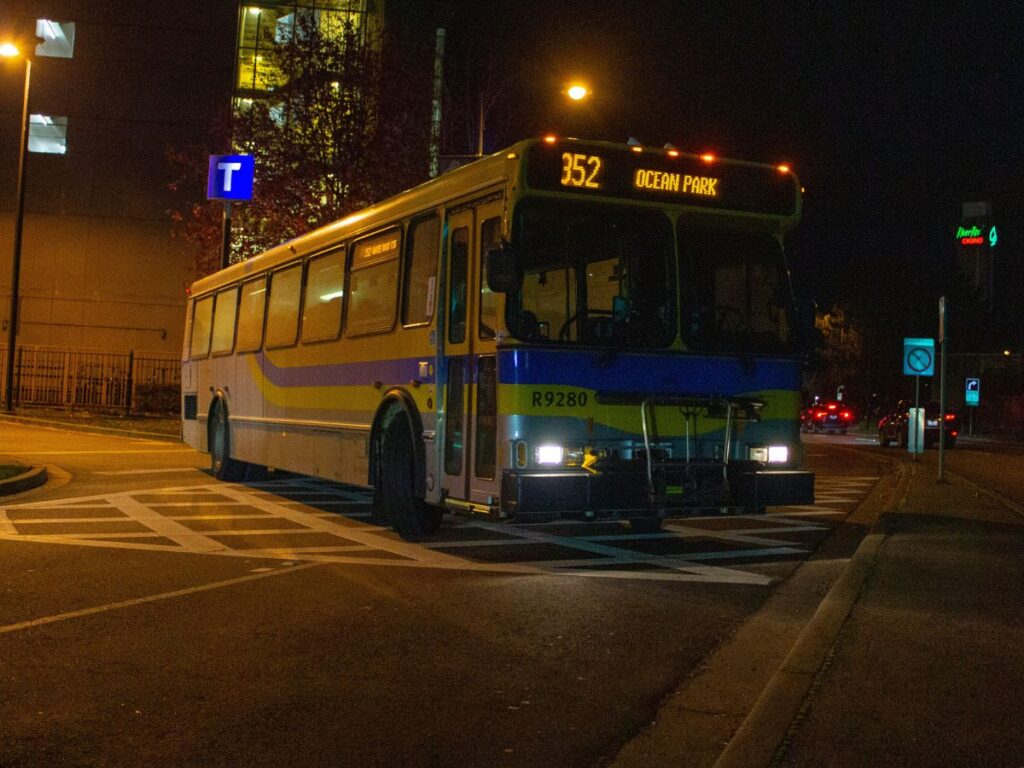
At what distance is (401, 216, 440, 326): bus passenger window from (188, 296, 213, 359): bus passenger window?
26.8 ft

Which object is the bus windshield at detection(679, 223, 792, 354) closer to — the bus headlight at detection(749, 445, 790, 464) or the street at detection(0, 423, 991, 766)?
A: the bus headlight at detection(749, 445, 790, 464)

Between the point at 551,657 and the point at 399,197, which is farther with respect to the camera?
the point at 399,197

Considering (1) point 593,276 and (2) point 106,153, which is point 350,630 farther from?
(2) point 106,153

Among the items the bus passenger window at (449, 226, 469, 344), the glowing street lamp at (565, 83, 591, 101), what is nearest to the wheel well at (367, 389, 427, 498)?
the bus passenger window at (449, 226, 469, 344)

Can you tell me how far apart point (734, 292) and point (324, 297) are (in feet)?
16.8

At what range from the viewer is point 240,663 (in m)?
6.31

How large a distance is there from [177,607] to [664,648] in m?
3.19

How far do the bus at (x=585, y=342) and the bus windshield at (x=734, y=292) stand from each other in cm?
1

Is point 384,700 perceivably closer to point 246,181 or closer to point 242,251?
point 246,181

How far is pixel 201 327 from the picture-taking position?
1925 centimetres

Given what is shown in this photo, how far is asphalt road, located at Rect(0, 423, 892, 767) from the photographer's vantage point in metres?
5.08

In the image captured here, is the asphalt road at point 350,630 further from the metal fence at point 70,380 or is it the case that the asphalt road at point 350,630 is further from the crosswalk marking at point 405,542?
the metal fence at point 70,380

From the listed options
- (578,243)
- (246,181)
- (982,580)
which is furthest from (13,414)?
(982,580)

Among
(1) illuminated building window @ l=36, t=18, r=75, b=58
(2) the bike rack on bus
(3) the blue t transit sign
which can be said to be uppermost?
(1) illuminated building window @ l=36, t=18, r=75, b=58
